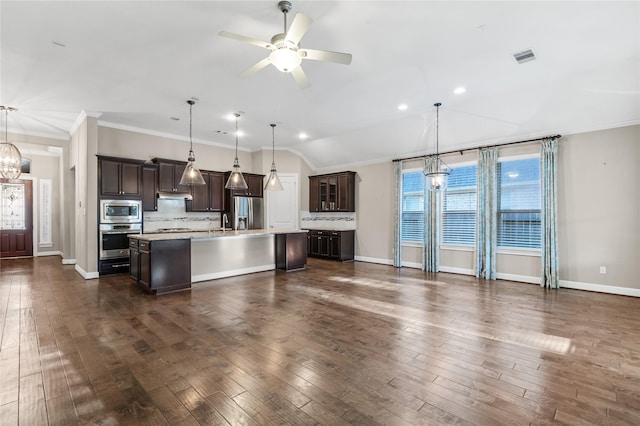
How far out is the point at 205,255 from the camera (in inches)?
225

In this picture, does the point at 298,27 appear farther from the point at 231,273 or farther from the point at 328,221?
the point at 328,221

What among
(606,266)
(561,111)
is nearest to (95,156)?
(561,111)

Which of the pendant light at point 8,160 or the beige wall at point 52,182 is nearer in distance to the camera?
the pendant light at point 8,160

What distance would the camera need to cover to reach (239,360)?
8.96ft

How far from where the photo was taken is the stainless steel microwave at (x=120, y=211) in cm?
628

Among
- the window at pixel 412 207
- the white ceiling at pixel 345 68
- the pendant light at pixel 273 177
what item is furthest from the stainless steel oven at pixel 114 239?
the window at pixel 412 207

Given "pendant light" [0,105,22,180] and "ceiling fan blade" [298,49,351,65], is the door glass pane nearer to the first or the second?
"pendant light" [0,105,22,180]

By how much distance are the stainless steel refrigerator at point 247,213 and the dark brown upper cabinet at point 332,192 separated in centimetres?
166

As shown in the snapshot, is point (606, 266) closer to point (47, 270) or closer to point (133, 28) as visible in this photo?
point (133, 28)

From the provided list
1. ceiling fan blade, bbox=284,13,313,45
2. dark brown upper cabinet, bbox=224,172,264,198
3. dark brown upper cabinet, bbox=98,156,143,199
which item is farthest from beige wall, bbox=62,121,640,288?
ceiling fan blade, bbox=284,13,313,45

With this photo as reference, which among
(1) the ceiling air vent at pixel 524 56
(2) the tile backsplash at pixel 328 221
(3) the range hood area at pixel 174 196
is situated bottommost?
(2) the tile backsplash at pixel 328 221

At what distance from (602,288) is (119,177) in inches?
372

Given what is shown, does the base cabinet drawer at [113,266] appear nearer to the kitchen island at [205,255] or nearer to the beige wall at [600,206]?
the kitchen island at [205,255]

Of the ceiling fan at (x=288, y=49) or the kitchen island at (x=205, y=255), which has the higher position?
the ceiling fan at (x=288, y=49)
